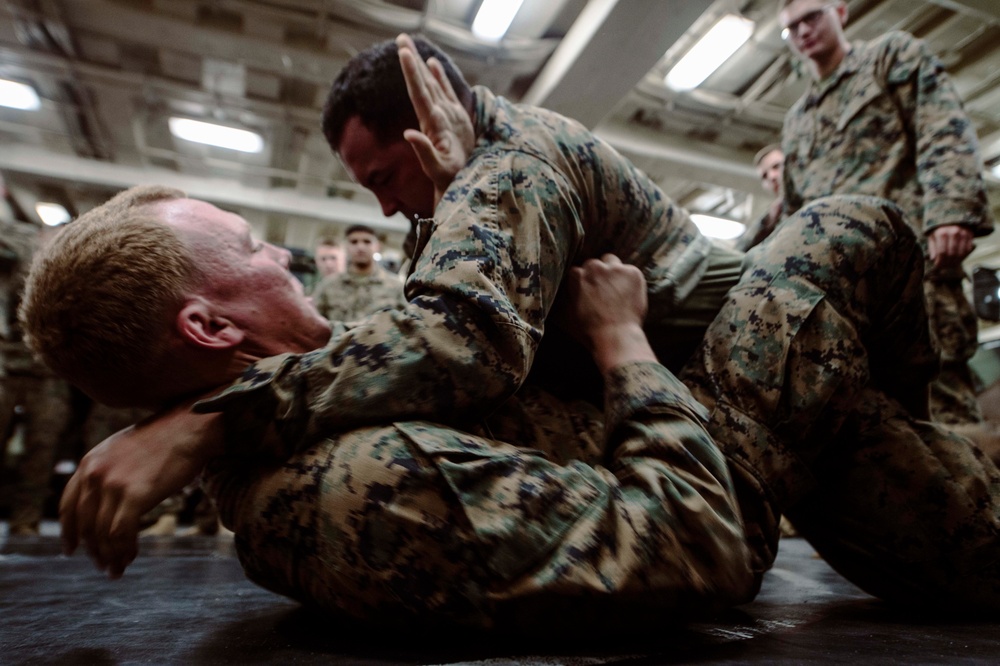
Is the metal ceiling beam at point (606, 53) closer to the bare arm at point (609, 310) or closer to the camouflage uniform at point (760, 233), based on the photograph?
the camouflage uniform at point (760, 233)

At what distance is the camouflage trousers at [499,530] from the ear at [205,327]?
240mm

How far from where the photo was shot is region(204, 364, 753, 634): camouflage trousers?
73cm

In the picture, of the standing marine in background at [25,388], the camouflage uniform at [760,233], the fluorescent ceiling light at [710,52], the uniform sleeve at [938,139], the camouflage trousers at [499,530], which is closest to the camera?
the camouflage trousers at [499,530]

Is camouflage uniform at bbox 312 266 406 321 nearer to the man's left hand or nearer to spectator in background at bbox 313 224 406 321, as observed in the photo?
spectator in background at bbox 313 224 406 321

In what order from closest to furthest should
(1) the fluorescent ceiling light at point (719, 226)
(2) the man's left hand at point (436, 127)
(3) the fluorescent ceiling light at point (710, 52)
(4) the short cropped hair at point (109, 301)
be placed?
(4) the short cropped hair at point (109, 301), (2) the man's left hand at point (436, 127), (3) the fluorescent ceiling light at point (710, 52), (1) the fluorescent ceiling light at point (719, 226)

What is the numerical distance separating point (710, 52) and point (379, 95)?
13.1 ft

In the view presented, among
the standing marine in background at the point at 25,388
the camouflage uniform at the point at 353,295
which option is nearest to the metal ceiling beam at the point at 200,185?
the camouflage uniform at the point at 353,295

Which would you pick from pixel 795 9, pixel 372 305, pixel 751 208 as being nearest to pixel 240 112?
pixel 372 305

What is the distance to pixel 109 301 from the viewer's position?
910mm

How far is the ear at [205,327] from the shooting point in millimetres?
941

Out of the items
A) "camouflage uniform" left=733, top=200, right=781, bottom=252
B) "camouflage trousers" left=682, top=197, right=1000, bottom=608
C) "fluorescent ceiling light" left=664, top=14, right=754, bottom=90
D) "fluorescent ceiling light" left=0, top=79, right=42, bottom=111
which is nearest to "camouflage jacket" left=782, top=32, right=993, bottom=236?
"camouflage uniform" left=733, top=200, right=781, bottom=252

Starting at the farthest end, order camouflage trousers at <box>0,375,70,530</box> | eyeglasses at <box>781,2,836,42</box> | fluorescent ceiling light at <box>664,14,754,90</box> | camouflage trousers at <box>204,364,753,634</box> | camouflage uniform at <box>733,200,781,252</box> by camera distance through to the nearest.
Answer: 1. fluorescent ceiling light at <box>664,14,754,90</box>
2. camouflage trousers at <box>0,375,70,530</box>
3. eyeglasses at <box>781,2,836,42</box>
4. camouflage uniform at <box>733,200,781,252</box>
5. camouflage trousers at <box>204,364,753,634</box>

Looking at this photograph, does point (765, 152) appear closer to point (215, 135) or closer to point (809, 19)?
point (809, 19)

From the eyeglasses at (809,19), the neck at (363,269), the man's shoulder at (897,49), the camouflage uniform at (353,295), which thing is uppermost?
the eyeglasses at (809,19)
